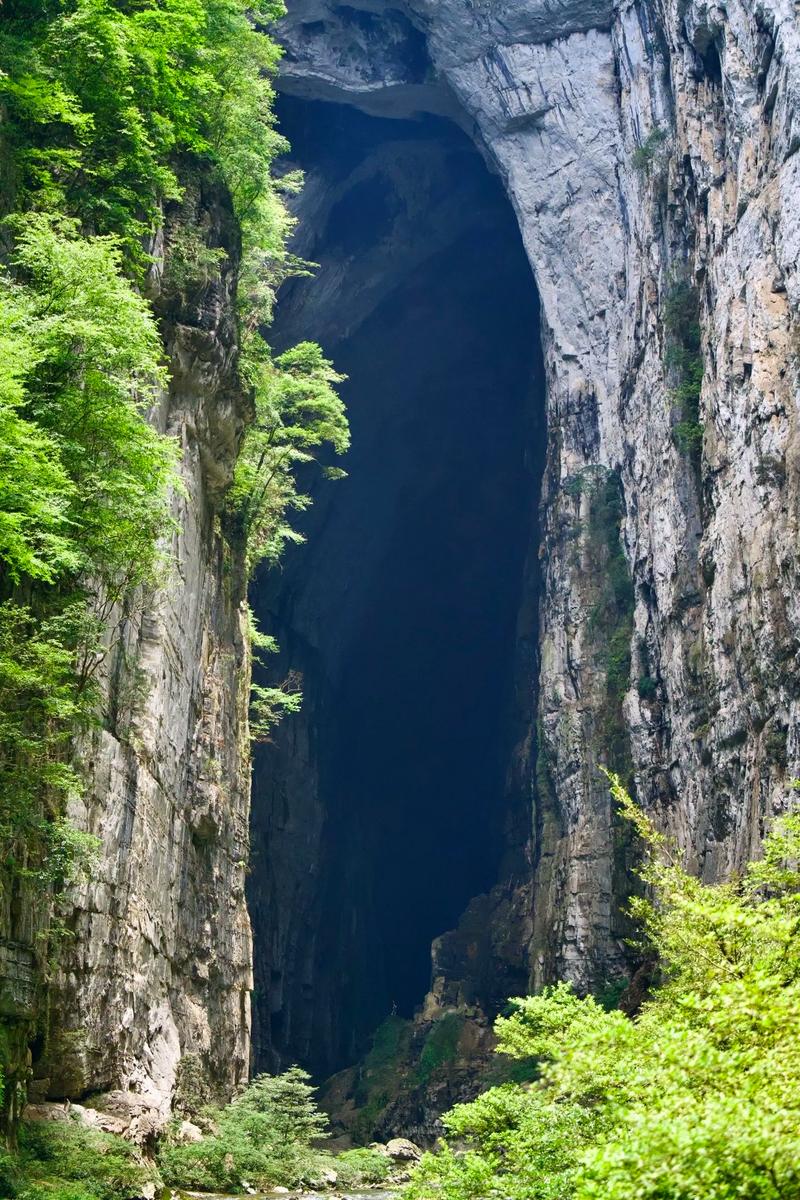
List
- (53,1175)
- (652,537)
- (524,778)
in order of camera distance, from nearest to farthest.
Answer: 1. (53,1175)
2. (652,537)
3. (524,778)

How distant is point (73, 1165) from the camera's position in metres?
11.5

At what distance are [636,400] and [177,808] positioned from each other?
18.7 m

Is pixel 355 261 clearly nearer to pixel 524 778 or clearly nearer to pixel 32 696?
pixel 524 778

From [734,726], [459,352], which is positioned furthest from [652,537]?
[459,352]

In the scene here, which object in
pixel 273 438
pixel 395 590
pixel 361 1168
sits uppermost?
pixel 395 590

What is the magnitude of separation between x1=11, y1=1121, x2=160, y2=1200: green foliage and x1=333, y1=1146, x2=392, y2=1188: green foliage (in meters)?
10.2

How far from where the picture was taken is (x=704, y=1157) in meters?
5.41

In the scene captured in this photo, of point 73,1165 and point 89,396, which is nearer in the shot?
point 73,1165

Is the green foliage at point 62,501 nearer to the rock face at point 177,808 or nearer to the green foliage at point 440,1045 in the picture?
the rock face at point 177,808

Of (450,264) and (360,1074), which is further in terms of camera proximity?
(450,264)

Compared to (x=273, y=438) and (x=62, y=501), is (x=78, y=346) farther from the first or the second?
(x=273, y=438)

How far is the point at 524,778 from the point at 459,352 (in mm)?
19737

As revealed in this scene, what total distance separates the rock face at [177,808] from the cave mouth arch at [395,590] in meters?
15.7

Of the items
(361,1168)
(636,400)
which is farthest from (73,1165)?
(636,400)
